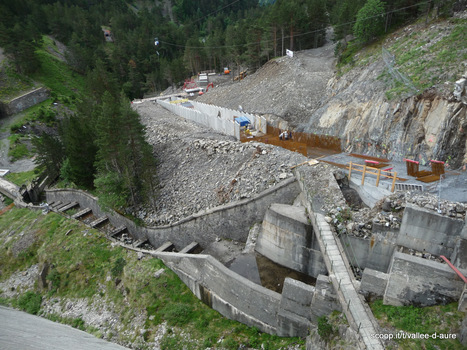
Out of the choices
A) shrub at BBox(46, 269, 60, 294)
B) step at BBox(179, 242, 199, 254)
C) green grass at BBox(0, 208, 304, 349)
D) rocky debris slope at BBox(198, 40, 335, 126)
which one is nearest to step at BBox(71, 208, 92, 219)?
green grass at BBox(0, 208, 304, 349)

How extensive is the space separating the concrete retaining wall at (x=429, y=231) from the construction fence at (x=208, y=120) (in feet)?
57.4

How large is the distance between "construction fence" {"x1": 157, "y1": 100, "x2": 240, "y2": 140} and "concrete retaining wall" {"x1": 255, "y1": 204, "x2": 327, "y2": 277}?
12491mm

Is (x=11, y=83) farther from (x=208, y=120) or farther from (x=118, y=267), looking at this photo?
(x=118, y=267)

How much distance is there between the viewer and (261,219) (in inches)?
718

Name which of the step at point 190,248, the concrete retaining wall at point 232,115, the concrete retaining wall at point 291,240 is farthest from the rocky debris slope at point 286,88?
the step at point 190,248

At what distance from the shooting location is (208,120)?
3266 cm

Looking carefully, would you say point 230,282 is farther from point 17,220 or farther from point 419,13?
point 419,13

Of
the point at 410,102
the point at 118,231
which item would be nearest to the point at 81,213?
the point at 118,231

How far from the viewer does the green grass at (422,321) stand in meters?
8.85

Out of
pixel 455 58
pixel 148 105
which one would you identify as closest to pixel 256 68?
pixel 148 105

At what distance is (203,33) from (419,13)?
289 ft

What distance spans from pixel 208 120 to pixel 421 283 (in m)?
26.6

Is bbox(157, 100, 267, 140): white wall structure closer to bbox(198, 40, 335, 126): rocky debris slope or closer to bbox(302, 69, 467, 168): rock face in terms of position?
bbox(198, 40, 335, 126): rocky debris slope

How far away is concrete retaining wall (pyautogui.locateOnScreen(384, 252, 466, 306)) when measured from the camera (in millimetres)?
9750
